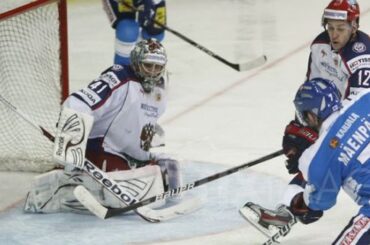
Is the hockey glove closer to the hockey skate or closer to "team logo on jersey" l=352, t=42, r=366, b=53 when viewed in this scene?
the hockey skate

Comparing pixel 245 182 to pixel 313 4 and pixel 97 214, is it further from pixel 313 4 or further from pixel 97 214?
pixel 313 4

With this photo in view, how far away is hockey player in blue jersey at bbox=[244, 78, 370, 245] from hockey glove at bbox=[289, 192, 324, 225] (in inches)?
14.4

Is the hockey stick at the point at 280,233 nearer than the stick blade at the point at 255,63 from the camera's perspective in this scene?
Yes

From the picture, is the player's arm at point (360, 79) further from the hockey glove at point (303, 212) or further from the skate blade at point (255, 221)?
the skate blade at point (255, 221)

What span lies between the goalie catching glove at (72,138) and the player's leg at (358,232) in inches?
42.9

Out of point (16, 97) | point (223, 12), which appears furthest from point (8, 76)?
point (223, 12)

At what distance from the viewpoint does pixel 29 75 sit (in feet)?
16.3

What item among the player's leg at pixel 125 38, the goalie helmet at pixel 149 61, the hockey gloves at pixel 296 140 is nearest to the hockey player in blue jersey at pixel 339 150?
the hockey gloves at pixel 296 140

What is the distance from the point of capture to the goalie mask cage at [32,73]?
14.8ft

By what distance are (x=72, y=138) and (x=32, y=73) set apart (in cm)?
108

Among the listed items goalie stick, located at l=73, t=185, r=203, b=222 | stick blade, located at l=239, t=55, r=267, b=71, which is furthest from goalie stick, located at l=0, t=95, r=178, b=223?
stick blade, located at l=239, t=55, r=267, b=71

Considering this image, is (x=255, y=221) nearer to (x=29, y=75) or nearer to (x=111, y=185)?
(x=111, y=185)

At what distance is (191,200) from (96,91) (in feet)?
1.80

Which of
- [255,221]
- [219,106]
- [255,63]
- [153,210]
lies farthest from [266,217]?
[255,63]
